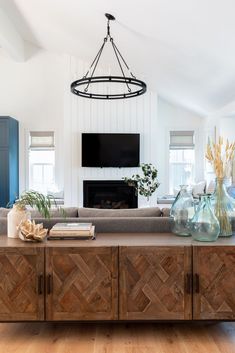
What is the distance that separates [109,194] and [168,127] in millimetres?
2121

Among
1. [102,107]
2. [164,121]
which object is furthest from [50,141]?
[164,121]

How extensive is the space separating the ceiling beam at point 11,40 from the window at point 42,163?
1.81 metres

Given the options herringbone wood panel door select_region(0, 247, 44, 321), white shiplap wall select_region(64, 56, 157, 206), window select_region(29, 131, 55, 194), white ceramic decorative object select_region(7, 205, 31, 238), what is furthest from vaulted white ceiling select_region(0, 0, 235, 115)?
herringbone wood panel door select_region(0, 247, 44, 321)

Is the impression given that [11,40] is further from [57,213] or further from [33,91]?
[57,213]

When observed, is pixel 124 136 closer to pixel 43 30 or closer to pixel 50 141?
pixel 50 141

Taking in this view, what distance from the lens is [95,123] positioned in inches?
284

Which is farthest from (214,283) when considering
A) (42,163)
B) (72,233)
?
(42,163)

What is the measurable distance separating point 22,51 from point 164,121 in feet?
11.6

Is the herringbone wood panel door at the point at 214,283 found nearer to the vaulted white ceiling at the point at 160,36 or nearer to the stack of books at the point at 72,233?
the stack of books at the point at 72,233

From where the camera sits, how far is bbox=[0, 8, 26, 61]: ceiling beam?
222 inches

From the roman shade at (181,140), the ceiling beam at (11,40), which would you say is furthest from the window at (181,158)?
the ceiling beam at (11,40)

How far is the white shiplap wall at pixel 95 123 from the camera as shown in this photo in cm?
717

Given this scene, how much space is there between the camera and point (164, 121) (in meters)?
7.77

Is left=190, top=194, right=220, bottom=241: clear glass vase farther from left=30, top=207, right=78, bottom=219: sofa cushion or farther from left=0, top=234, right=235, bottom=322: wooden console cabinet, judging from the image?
left=30, top=207, right=78, bottom=219: sofa cushion
